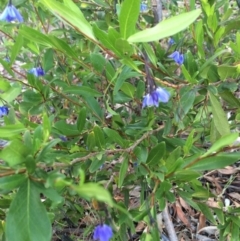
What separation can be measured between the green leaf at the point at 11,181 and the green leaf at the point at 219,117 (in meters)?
0.55

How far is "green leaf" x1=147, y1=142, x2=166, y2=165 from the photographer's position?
44.5 inches

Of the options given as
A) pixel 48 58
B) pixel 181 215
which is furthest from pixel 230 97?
pixel 181 215

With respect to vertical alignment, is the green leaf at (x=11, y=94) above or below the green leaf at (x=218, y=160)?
above

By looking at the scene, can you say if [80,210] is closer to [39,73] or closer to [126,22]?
[39,73]

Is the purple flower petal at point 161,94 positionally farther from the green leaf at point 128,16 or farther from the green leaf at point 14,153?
the green leaf at point 14,153

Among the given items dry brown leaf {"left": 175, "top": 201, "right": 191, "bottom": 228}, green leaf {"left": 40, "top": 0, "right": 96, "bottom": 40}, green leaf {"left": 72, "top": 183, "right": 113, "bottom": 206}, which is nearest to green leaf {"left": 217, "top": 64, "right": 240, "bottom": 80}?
green leaf {"left": 40, "top": 0, "right": 96, "bottom": 40}

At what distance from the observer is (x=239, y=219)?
4.59 feet

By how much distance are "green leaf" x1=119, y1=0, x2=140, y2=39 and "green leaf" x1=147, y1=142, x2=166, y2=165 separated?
1.17ft

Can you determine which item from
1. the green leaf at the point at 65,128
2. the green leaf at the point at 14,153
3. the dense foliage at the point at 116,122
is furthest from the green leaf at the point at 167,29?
the green leaf at the point at 65,128

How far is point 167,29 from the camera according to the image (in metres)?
0.77

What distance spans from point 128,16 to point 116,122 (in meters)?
0.49

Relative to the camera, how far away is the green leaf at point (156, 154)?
1.13 meters

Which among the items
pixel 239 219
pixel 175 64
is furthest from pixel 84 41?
pixel 239 219

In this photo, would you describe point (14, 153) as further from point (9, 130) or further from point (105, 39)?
point (105, 39)
